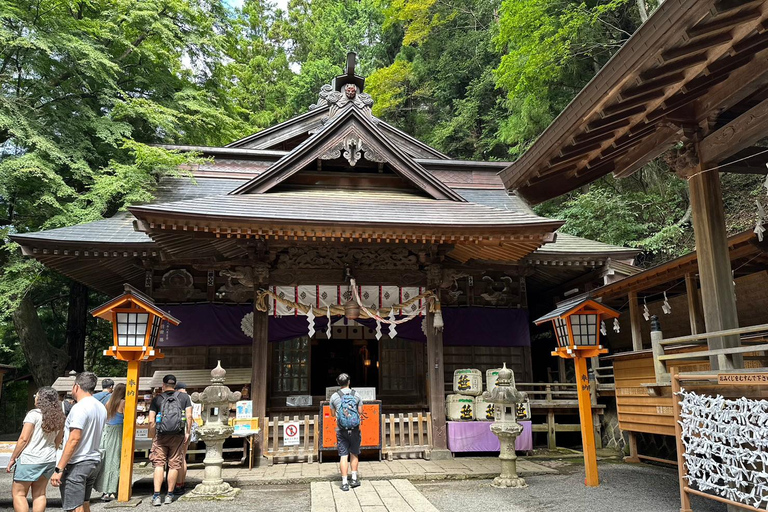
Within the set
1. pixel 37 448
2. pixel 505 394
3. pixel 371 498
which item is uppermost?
pixel 505 394

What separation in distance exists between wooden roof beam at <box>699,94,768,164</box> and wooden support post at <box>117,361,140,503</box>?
337 inches

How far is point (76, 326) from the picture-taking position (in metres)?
16.2

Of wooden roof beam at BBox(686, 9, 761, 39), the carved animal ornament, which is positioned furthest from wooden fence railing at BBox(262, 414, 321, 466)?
wooden roof beam at BBox(686, 9, 761, 39)

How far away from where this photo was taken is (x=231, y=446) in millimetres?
10820

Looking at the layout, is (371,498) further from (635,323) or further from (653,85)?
(635,323)

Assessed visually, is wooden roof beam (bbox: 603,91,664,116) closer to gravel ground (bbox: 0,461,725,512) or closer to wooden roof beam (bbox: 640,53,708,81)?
wooden roof beam (bbox: 640,53,708,81)

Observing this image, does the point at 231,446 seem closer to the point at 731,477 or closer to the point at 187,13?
the point at 731,477

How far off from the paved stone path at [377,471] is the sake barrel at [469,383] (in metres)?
1.37

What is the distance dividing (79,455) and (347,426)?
11.5ft

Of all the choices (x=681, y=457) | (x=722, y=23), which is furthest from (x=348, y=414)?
(x=722, y=23)

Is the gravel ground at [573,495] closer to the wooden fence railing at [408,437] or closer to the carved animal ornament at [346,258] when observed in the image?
the wooden fence railing at [408,437]

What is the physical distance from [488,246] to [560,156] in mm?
3097

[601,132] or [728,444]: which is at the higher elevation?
[601,132]

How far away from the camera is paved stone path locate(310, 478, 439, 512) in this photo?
6.39m
